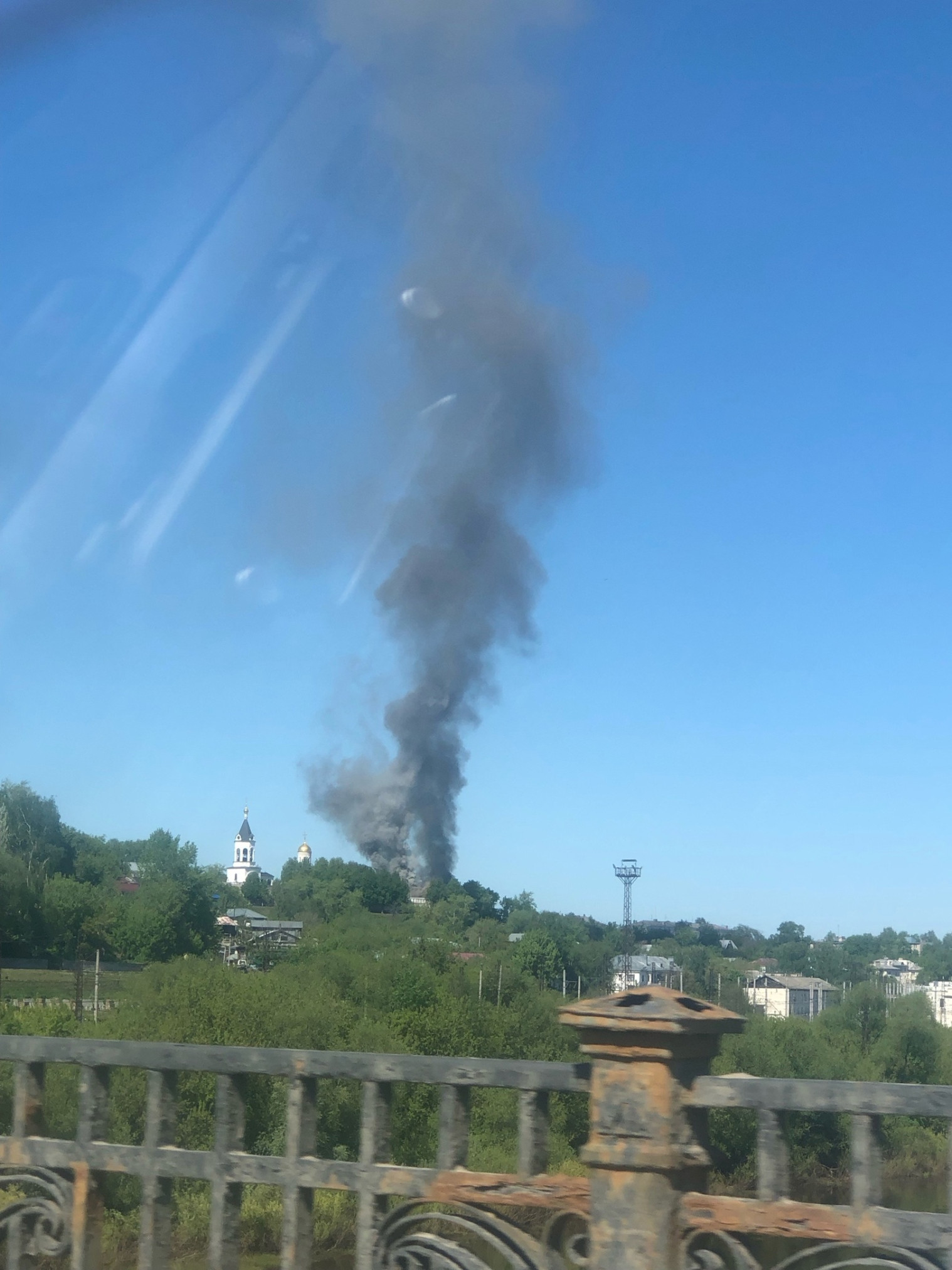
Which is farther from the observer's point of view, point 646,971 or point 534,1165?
point 646,971

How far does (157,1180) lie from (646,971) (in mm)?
73259

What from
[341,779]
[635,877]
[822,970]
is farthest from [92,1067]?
[341,779]

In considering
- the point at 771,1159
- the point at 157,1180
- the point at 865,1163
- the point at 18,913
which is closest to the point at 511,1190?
the point at 771,1159

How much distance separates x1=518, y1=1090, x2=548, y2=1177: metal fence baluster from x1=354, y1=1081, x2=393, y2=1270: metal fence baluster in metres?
0.43

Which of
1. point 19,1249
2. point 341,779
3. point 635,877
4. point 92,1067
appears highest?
point 341,779

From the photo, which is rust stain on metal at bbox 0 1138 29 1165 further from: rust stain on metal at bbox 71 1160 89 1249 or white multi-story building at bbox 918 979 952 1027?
white multi-story building at bbox 918 979 952 1027

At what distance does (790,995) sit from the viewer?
70.6 meters

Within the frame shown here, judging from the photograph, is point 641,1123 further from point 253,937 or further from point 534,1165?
point 253,937

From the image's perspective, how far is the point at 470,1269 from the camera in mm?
4160

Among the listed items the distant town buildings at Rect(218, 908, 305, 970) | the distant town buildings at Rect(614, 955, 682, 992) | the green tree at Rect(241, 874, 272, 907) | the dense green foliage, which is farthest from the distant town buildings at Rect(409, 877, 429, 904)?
the distant town buildings at Rect(614, 955, 682, 992)

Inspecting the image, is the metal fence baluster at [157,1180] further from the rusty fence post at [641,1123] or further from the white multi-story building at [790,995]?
the white multi-story building at [790,995]

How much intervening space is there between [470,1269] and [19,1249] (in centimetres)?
169

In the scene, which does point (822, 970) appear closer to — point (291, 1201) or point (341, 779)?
point (341, 779)

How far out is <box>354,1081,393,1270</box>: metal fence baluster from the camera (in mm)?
4219
